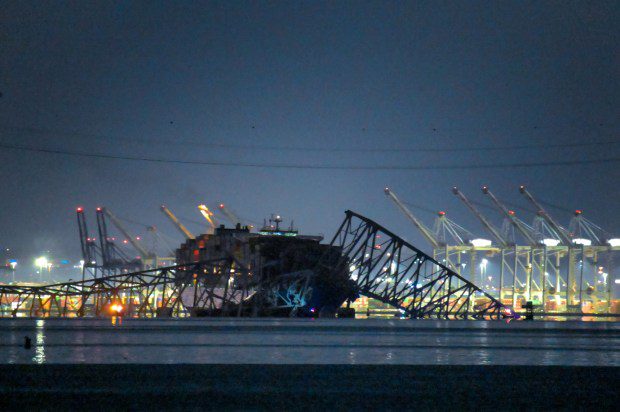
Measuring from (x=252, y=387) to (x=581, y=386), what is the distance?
488 cm

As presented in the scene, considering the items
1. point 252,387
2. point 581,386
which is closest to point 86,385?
point 252,387

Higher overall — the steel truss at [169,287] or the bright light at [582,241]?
the bright light at [582,241]

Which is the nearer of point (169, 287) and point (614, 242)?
point (169, 287)

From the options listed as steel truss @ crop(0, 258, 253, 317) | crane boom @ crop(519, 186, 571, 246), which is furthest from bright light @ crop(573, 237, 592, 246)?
steel truss @ crop(0, 258, 253, 317)

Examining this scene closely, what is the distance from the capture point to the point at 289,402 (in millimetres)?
9023

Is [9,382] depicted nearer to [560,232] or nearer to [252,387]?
[252,387]

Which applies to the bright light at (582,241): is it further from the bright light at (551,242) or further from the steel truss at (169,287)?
the steel truss at (169,287)

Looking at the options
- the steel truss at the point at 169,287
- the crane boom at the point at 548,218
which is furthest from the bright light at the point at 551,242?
the steel truss at the point at 169,287

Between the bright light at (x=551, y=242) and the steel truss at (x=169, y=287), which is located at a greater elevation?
the bright light at (x=551, y=242)

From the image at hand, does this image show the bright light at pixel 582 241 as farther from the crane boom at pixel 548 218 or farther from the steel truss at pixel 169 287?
the steel truss at pixel 169 287

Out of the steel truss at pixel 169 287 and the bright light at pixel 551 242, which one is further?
the bright light at pixel 551 242

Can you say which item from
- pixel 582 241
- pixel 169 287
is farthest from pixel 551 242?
pixel 169 287

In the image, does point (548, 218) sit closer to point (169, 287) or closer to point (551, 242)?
point (551, 242)

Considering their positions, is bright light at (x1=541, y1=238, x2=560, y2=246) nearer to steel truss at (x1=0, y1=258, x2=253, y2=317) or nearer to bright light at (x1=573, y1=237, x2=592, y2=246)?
bright light at (x1=573, y1=237, x2=592, y2=246)
